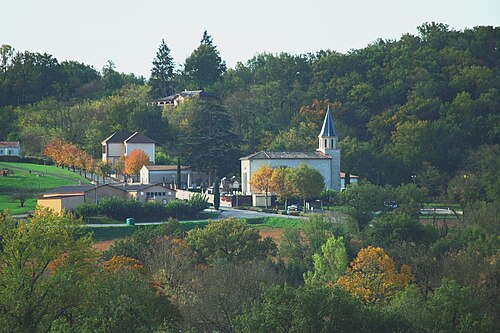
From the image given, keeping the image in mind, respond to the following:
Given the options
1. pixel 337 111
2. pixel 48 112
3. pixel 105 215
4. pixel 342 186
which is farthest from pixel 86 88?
pixel 105 215

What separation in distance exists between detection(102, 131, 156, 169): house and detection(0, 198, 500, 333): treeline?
26.2 m

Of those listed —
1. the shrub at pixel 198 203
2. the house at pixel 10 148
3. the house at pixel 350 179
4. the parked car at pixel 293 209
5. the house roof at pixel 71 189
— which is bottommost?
the parked car at pixel 293 209

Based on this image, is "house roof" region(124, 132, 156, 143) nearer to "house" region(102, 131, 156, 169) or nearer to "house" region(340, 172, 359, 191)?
"house" region(102, 131, 156, 169)

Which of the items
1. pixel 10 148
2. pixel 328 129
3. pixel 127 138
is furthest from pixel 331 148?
pixel 10 148

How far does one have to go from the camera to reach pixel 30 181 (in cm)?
7669

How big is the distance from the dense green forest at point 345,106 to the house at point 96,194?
Result: 11.3 metres

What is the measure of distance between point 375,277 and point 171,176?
34772 mm

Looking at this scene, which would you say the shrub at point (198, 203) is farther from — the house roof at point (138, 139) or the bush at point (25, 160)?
the bush at point (25, 160)

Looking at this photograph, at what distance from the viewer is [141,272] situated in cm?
4659

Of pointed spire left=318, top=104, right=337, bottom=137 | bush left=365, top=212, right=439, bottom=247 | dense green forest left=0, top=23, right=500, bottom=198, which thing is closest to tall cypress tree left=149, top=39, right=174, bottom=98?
dense green forest left=0, top=23, right=500, bottom=198

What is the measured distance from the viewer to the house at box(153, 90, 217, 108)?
4188 inches

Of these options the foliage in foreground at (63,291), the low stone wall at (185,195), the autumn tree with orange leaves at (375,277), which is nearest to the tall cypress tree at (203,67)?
the low stone wall at (185,195)

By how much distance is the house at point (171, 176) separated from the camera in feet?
271

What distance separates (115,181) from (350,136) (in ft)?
61.3
